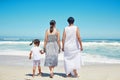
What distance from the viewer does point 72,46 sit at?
7.37m

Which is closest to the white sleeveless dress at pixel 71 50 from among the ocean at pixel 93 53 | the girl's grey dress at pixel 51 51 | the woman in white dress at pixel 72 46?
the woman in white dress at pixel 72 46

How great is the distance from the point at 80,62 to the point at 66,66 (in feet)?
1.60

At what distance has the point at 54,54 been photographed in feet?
24.1

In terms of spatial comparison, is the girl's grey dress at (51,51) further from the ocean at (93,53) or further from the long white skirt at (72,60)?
the ocean at (93,53)

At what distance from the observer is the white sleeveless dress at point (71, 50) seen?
7.38 meters

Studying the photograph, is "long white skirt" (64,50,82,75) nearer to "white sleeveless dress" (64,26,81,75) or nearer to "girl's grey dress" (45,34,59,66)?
"white sleeveless dress" (64,26,81,75)

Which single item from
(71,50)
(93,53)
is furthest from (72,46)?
(93,53)

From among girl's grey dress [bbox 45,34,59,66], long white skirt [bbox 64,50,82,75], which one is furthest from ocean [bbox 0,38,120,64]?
girl's grey dress [bbox 45,34,59,66]

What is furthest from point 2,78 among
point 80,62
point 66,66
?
point 80,62

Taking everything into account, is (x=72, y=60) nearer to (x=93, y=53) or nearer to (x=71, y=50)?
(x=71, y=50)

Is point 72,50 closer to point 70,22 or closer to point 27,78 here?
point 70,22

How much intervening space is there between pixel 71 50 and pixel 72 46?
141 millimetres

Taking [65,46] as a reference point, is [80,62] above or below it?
below

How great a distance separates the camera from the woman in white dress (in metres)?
7.38
